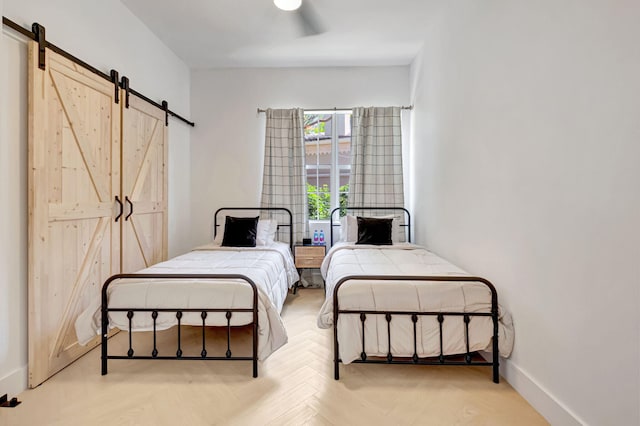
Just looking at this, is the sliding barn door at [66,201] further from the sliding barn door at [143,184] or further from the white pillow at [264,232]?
the white pillow at [264,232]

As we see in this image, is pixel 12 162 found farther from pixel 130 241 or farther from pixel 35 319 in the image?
pixel 130 241

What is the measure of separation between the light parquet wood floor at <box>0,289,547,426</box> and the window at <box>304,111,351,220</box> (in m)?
2.42

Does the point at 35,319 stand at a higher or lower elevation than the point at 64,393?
higher

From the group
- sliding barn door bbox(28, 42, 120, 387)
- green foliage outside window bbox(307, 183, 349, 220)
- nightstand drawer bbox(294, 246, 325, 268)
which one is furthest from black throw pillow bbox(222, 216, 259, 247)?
sliding barn door bbox(28, 42, 120, 387)

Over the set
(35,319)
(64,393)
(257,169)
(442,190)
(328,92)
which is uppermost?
(328,92)

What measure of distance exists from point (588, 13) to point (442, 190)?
186cm

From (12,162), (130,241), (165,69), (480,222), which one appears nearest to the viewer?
(12,162)

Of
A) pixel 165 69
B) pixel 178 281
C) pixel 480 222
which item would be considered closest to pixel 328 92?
pixel 165 69

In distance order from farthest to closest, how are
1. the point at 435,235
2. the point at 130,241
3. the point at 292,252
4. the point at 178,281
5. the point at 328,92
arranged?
the point at 328,92
the point at 292,252
the point at 435,235
the point at 130,241
the point at 178,281

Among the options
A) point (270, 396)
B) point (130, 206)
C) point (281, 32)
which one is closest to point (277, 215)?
point (130, 206)

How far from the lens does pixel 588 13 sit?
1.35 m

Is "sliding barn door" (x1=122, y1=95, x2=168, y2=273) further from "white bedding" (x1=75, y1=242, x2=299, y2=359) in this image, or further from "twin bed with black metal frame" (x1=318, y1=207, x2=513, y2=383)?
"twin bed with black metal frame" (x1=318, y1=207, x2=513, y2=383)

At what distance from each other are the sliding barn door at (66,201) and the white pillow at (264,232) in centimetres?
120

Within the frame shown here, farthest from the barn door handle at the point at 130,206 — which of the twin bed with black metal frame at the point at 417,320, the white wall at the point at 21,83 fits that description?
the twin bed with black metal frame at the point at 417,320
